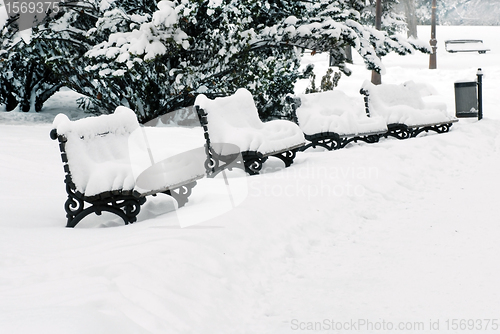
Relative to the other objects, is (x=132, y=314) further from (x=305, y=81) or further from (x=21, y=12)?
(x=305, y=81)

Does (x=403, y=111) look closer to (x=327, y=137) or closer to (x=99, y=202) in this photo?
(x=327, y=137)

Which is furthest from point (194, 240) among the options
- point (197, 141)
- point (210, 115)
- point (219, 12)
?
point (219, 12)

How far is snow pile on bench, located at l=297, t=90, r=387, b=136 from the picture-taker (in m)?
8.55

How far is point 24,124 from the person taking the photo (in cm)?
1142

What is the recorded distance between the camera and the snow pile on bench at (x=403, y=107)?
967 centimetres

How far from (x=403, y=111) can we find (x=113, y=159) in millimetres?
6511

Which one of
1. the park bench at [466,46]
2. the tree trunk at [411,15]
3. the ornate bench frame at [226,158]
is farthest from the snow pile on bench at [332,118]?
the tree trunk at [411,15]

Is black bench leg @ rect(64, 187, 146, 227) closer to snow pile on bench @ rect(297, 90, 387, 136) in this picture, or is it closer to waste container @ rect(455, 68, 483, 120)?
snow pile on bench @ rect(297, 90, 387, 136)

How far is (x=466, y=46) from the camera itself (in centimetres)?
2958

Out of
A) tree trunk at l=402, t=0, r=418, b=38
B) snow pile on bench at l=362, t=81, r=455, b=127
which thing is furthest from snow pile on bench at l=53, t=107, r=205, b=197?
tree trunk at l=402, t=0, r=418, b=38

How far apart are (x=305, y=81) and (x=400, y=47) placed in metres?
8.17

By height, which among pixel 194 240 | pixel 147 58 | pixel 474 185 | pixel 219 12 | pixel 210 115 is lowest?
pixel 474 185

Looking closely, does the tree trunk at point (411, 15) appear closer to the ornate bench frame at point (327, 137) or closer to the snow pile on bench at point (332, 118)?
the snow pile on bench at point (332, 118)

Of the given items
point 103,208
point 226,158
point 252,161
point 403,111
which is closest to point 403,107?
point 403,111
